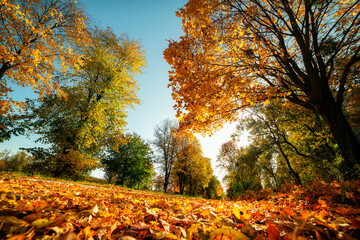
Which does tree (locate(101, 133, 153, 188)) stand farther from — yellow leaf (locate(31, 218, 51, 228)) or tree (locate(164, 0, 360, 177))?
yellow leaf (locate(31, 218, 51, 228))

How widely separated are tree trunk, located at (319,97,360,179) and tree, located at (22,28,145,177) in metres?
10.9

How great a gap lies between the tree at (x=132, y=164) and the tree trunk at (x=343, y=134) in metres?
22.4

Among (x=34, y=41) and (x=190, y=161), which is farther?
(x=190, y=161)

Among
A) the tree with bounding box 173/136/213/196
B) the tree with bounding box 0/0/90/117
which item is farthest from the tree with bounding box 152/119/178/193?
the tree with bounding box 0/0/90/117

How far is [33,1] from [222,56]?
310 inches

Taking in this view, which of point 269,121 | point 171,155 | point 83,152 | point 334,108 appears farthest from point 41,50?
point 171,155

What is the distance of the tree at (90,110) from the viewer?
971 cm

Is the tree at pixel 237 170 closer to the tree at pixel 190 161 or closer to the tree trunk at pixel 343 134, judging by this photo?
the tree at pixel 190 161

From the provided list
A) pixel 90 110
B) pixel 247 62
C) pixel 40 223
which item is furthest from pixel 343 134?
pixel 90 110

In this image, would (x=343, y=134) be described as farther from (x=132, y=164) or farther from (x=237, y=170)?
(x=132, y=164)

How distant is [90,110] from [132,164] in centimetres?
1648

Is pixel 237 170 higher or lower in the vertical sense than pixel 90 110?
lower

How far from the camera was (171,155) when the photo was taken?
20594 mm

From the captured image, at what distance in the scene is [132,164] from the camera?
24.1 meters
